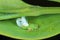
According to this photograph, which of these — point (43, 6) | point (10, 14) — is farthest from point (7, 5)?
point (43, 6)

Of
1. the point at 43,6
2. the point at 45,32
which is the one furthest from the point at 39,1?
the point at 45,32

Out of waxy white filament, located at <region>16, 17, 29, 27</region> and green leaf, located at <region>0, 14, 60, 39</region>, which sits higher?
waxy white filament, located at <region>16, 17, 29, 27</region>

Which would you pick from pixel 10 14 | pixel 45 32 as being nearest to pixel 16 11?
pixel 10 14

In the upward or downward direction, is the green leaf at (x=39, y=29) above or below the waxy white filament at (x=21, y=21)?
below

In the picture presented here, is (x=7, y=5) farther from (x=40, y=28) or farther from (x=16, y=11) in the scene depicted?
(x=40, y=28)

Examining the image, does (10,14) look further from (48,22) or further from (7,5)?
(48,22)

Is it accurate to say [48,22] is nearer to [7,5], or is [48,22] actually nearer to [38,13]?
[38,13]
